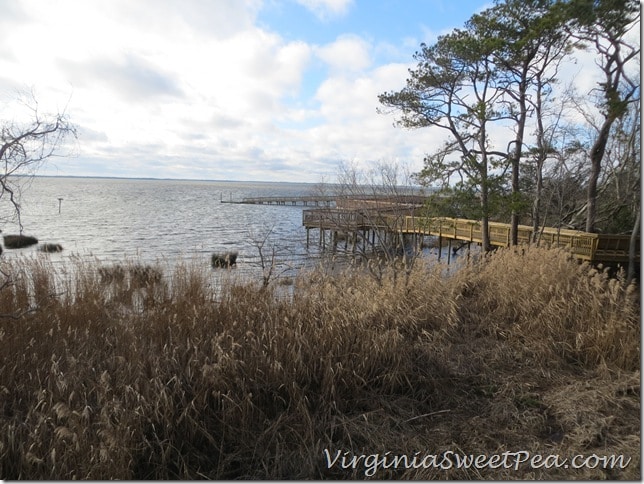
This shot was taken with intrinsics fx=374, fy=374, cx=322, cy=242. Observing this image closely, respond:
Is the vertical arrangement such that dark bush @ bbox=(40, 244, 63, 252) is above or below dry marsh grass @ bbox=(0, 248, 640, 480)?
below

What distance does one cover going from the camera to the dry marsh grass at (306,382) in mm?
2596

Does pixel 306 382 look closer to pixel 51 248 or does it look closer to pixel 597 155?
pixel 597 155

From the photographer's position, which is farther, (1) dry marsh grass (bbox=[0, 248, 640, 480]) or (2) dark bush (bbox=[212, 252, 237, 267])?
(2) dark bush (bbox=[212, 252, 237, 267])

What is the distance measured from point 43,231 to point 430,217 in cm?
3213

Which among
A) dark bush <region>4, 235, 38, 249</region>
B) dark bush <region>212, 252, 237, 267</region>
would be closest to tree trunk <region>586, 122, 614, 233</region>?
dark bush <region>212, 252, 237, 267</region>

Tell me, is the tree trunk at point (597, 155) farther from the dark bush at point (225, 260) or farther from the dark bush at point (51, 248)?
the dark bush at point (51, 248)

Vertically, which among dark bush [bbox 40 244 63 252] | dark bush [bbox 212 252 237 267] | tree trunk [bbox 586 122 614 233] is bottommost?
dark bush [bbox 40 244 63 252]

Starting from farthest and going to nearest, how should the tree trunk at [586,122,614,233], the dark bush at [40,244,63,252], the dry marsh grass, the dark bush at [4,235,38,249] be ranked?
1. the dark bush at [4,235,38,249]
2. the dark bush at [40,244,63,252]
3. the tree trunk at [586,122,614,233]
4. the dry marsh grass

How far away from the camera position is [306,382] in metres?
3.48

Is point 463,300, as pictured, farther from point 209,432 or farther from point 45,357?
point 45,357

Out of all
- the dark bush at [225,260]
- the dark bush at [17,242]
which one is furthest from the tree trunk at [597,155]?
the dark bush at [17,242]

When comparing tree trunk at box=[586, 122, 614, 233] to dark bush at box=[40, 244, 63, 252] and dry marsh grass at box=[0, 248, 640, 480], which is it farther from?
dark bush at box=[40, 244, 63, 252]

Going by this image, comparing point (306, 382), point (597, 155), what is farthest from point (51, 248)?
point (597, 155)

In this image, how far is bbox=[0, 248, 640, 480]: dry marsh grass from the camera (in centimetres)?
260
